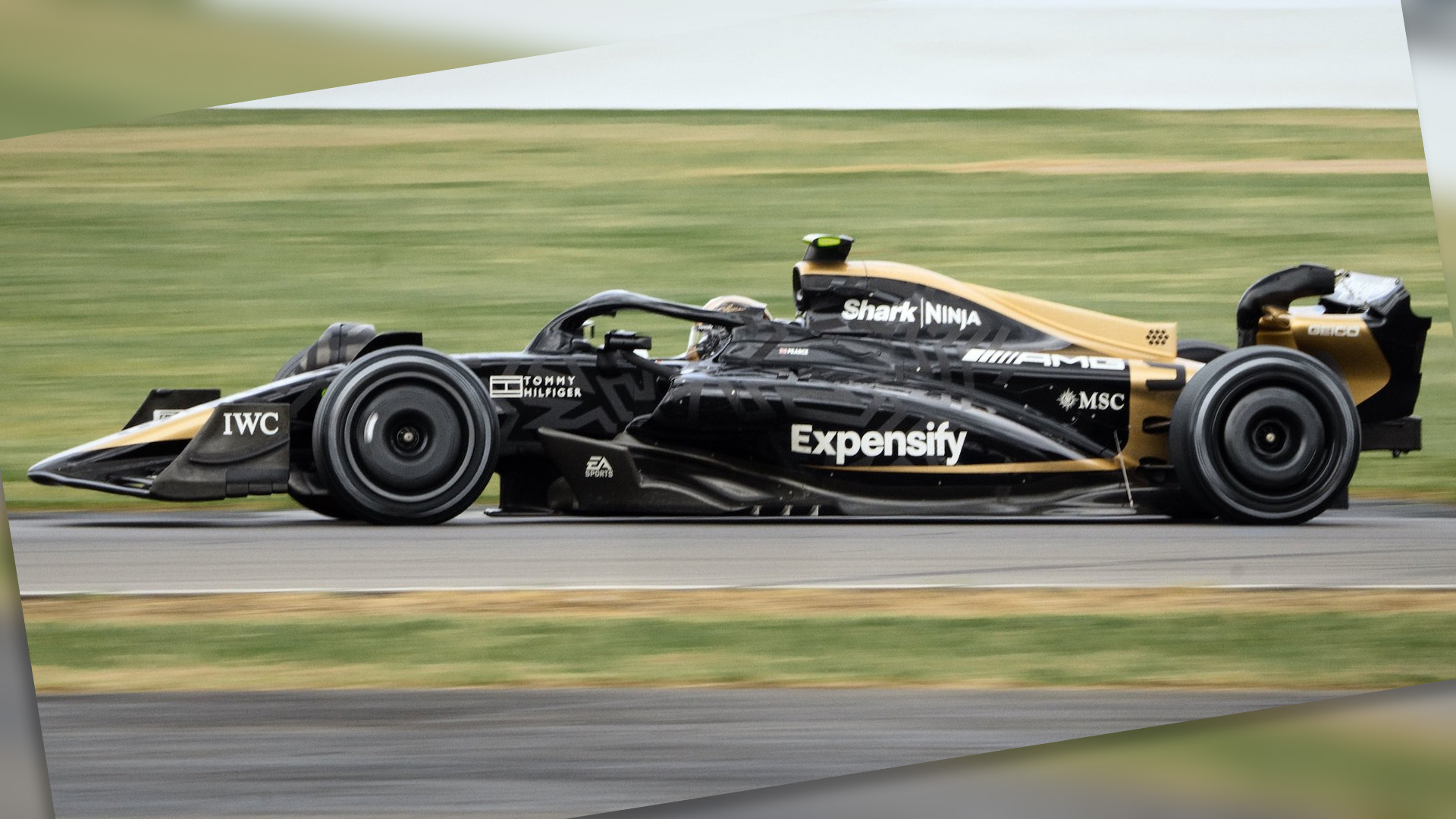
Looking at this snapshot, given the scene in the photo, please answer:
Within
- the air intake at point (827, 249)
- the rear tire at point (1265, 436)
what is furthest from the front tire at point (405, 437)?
the rear tire at point (1265, 436)

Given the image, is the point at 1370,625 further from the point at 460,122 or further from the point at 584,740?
the point at 460,122

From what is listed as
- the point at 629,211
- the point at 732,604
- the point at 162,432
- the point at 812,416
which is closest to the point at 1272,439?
the point at 812,416

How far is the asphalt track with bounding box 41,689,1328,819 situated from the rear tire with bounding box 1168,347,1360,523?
69.0 inches

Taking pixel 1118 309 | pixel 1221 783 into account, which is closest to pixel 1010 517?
pixel 1221 783

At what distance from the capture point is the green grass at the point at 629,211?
8.84 meters

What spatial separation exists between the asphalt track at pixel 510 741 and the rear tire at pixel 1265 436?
175cm

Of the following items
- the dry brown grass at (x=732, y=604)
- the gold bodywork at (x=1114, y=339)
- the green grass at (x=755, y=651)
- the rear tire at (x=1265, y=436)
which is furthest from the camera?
the gold bodywork at (x=1114, y=339)

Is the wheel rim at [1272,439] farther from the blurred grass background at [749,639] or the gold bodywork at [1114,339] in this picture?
the blurred grass background at [749,639]

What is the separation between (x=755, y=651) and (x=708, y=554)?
1.12 meters

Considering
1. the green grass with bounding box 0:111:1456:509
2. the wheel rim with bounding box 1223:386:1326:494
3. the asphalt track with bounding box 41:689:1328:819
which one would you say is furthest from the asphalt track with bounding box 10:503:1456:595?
the green grass with bounding box 0:111:1456:509

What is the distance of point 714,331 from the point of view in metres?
6.53

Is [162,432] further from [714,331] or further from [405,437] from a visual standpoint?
[714,331]

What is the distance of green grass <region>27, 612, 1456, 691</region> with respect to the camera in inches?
164

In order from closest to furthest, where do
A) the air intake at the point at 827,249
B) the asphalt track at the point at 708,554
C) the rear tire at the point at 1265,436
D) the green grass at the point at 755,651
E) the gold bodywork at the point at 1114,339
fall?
the green grass at the point at 755,651 → the asphalt track at the point at 708,554 → the rear tire at the point at 1265,436 → the gold bodywork at the point at 1114,339 → the air intake at the point at 827,249
